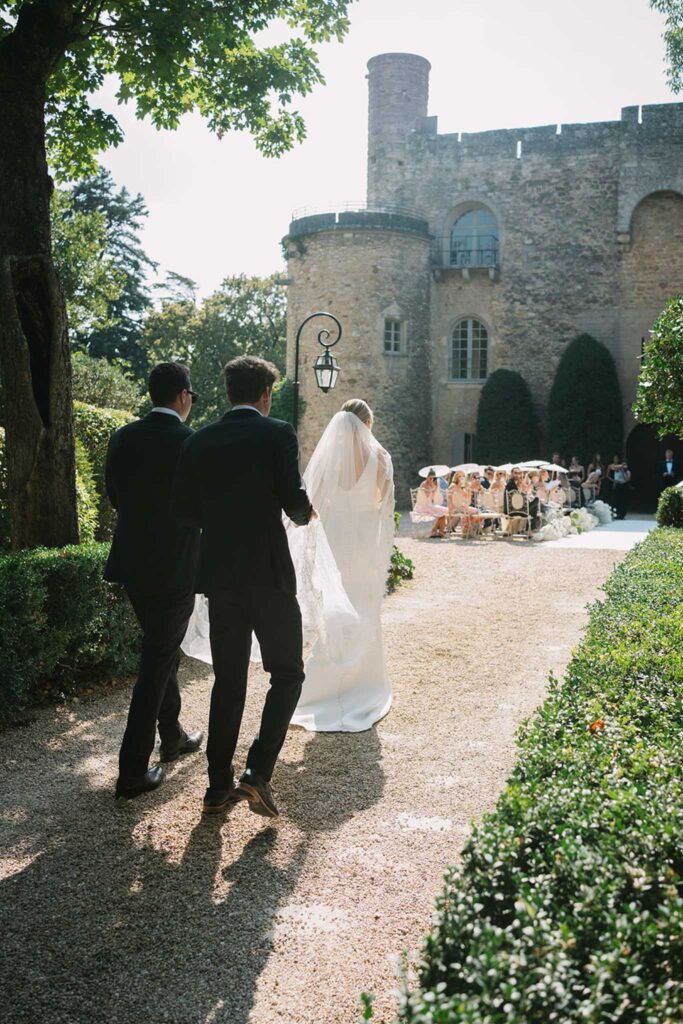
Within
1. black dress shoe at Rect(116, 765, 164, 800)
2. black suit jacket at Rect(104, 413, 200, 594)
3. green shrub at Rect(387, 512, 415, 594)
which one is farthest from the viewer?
green shrub at Rect(387, 512, 415, 594)

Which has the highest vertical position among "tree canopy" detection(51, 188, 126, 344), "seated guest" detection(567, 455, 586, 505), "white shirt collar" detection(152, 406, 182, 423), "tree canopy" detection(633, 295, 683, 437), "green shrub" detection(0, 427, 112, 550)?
"tree canopy" detection(51, 188, 126, 344)

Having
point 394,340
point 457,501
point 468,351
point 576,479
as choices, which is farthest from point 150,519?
point 468,351

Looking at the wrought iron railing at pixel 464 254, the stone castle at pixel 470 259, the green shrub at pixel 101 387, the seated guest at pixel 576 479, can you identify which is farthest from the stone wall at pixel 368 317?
the seated guest at pixel 576 479

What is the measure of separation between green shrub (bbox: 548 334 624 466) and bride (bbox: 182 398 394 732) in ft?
71.7

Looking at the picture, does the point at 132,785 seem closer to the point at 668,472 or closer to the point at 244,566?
the point at 244,566

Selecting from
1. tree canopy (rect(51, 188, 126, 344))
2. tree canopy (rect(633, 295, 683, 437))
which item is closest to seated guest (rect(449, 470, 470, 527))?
tree canopy (rect(633, 295, 683, 437))

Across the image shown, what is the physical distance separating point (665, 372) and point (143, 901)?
9.09m

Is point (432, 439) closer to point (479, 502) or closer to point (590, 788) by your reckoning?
point (479, 502)

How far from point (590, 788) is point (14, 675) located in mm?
3868

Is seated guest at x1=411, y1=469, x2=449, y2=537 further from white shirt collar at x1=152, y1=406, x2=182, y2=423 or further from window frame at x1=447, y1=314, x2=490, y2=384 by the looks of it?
white shirt collar at x1=152, y1=406, x2=182, y2=423

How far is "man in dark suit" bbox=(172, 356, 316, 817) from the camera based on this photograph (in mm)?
3971

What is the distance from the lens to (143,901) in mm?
3254

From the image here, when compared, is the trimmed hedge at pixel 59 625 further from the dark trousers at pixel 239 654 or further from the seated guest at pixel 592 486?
the seated guest at pixel 592 486

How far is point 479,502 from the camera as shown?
1978cm
